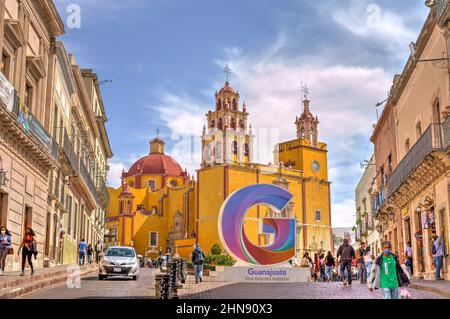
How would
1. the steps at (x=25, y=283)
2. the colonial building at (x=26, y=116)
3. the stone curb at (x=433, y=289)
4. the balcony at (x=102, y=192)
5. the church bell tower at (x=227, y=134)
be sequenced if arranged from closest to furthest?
1. the steps at (x=25, y=283)
2. the stone curb at (x=433, y=289)
3. the colonial building at (x=26, y=116)
4. the balcony at (x=102, y=192)
5. the church bell tower at (x=227, y=134)

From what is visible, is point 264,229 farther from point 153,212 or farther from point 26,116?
point 153,212

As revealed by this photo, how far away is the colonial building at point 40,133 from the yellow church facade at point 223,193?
27902 millimetres

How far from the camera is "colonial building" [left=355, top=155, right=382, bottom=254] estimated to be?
40688mm

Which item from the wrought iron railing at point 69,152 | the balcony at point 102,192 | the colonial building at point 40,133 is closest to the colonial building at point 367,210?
Answer: the colonial building at point 40,133

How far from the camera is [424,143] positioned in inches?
808

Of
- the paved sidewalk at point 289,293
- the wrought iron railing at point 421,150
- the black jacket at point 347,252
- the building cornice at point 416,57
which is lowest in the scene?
the paved sidewalk at point 289,293

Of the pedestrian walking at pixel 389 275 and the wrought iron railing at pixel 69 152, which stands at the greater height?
the wrought iron railing at pixel 69 152

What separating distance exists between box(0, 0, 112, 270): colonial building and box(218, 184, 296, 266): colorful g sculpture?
6.94m

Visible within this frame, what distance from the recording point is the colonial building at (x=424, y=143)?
19562mm

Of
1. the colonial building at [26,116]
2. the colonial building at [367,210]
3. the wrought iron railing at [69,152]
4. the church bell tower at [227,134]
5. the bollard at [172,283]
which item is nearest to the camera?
the bollard at [172,283]

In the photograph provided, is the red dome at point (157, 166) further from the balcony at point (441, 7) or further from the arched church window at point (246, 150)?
the balcony at point (441, 7)

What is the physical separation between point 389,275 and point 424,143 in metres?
11.3
